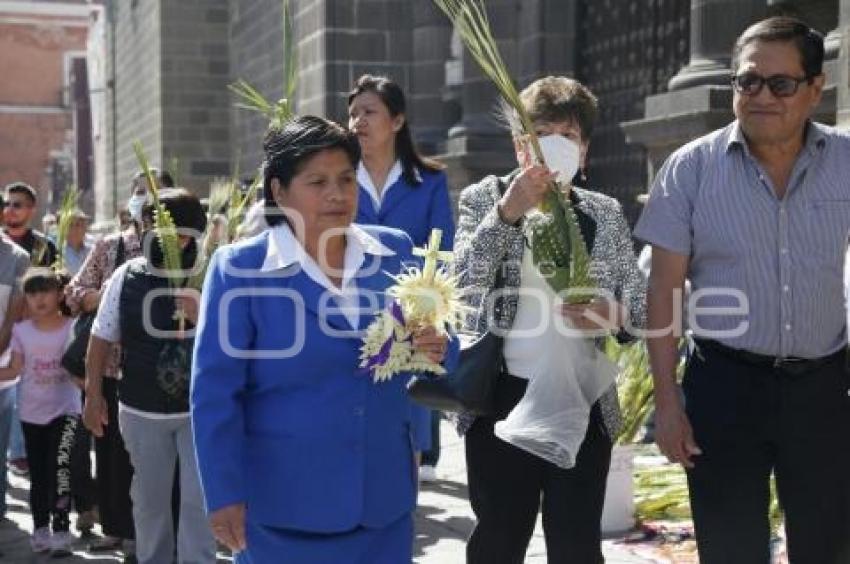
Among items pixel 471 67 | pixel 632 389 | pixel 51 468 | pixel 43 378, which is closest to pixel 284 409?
pixel 632 389

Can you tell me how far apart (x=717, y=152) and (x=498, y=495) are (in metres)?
1.23

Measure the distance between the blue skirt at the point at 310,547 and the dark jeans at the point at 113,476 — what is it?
281 cm

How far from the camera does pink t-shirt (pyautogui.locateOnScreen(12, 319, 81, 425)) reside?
22.2 ft

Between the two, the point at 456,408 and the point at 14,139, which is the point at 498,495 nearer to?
the point at 456,408

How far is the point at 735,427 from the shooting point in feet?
12.3

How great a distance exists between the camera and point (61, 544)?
6.46 metres

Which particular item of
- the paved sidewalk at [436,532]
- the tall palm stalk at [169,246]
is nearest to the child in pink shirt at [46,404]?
the paved sidewalk at [436,532]

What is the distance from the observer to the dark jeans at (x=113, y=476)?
6102 mm

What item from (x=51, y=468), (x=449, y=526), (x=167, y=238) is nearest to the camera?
(x=167, y=238)

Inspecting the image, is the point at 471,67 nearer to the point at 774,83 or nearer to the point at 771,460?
the point at 774,83

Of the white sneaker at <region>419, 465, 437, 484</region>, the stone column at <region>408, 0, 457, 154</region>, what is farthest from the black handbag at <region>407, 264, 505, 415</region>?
the stone column at <region>408, 0, 457, 154</region>

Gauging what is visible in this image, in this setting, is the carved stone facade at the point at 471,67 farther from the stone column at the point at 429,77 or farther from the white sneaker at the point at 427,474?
the white sneaker at the point at 427,474

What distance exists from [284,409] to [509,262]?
37.9 inches

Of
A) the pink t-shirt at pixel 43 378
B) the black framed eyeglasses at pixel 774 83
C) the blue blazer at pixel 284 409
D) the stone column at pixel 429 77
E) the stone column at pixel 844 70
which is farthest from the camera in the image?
the stone column at pixel 429 77
